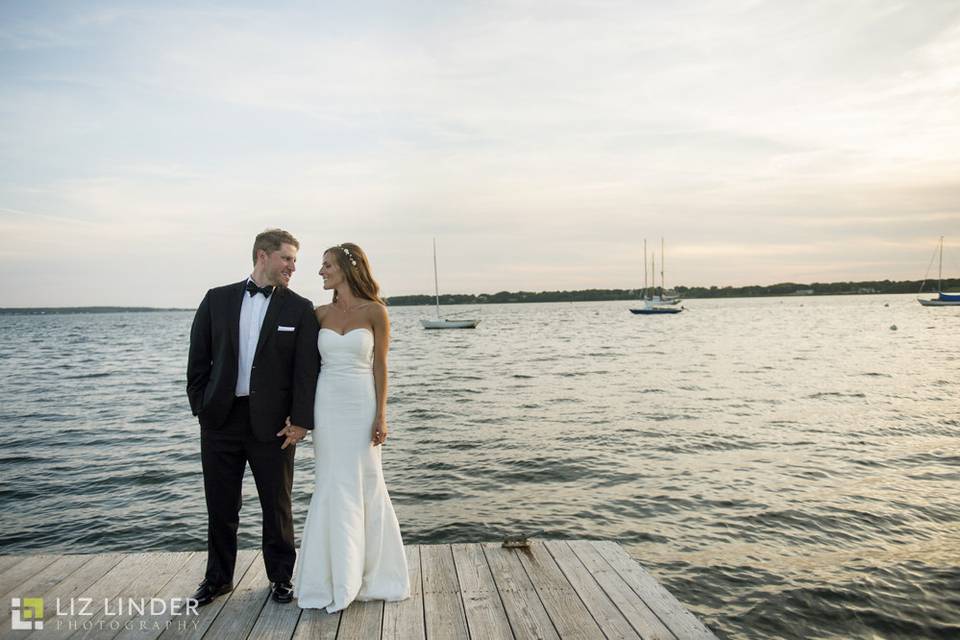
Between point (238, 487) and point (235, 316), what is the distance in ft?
3.70

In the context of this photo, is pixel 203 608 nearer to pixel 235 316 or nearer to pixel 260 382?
pixel 260 382

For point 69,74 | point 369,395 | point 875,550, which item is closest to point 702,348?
point 875,550

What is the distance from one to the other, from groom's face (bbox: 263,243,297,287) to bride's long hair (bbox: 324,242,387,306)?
0.27 metres

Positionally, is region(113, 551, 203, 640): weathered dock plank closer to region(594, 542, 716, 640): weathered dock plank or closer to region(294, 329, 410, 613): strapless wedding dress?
region(294, 329, 410, 613): strapless wedding dress

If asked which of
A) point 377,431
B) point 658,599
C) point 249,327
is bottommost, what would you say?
point 658,599

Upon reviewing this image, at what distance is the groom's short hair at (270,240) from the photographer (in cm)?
403

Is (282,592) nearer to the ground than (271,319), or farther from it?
nearer to the ground

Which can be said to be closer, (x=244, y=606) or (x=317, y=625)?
(x=317, y=625)

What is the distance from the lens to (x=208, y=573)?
4.05 meters

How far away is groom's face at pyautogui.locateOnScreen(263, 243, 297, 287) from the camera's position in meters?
4.04

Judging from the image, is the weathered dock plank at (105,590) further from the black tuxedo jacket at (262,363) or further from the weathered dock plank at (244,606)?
the black tuxedo jacket at (262,363)

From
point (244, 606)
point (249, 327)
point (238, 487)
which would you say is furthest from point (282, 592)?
point (249, 327)

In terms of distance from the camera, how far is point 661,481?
1052 cm

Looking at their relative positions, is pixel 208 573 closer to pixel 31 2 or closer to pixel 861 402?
pixel 31 2
